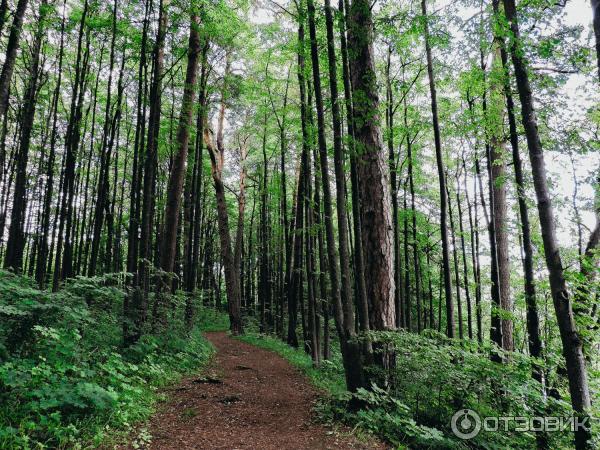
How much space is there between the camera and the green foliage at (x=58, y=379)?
315 centimetres

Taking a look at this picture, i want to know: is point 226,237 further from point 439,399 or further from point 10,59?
point 439,399

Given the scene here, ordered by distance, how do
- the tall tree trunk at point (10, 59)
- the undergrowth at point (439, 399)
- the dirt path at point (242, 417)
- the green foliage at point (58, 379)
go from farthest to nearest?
1. the tall tree trunk at point (10, 59)
2. the undergrowth at point (439, 399)
3. the dirt path at point (242, 417)
4. the green foliage at point (58, 379)

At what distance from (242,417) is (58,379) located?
2.48 metres

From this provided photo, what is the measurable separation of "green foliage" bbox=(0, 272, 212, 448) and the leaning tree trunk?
5.19m

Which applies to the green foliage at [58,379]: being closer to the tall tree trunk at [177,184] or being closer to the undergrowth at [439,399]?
the undergrowth at [439,399]

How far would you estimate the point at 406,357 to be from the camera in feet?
17.2

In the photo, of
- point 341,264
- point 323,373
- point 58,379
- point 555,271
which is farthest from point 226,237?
point 555,271

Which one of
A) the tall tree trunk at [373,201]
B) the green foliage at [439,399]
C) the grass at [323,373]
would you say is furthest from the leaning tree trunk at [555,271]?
the grass at [323,373]

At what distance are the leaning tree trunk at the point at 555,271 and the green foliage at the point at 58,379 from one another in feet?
17.0

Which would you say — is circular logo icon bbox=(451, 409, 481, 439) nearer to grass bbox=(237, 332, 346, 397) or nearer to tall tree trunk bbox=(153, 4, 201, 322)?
grass bbox=(237, 332, 346, 397)

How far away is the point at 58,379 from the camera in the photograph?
381 cm

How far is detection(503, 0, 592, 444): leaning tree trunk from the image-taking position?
3.98 meters

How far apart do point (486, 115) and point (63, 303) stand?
8.35 metres

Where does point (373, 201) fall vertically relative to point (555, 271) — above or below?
above
